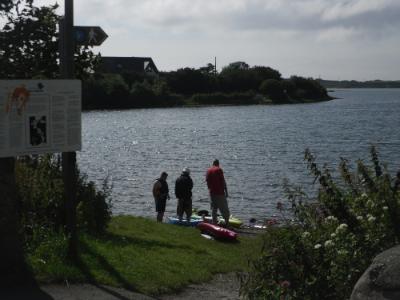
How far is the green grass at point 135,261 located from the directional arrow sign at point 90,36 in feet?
Answer: 8.73

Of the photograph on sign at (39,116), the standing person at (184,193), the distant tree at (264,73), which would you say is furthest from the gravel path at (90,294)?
the distant tree at (264,73)

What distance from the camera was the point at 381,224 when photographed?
736 centimetres

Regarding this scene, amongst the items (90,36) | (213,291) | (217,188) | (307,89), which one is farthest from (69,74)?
(307,89)

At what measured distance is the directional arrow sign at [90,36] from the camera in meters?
9.90

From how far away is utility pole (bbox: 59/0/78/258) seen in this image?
8.62m

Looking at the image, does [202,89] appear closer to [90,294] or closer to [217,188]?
[217,188]

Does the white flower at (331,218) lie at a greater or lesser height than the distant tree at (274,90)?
lesser

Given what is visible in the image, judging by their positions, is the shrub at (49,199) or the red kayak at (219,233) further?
the red kayak at (219,233)

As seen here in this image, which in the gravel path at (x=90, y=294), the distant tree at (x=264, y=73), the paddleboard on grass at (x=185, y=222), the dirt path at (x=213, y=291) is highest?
the distant tree at (x=264, y=73)

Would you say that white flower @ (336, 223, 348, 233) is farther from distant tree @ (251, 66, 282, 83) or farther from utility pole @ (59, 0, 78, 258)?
distant tree @ (251, 66, 282, 83)

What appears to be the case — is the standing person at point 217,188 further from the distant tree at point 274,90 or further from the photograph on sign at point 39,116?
the distant tree at point 274,90

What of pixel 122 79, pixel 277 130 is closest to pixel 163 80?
pixel 122 79

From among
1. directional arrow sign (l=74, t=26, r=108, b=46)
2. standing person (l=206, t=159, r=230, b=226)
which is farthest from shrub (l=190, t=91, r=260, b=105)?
directional arrow sign (l=74, t=26, r=108, b=46)

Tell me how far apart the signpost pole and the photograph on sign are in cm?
30
